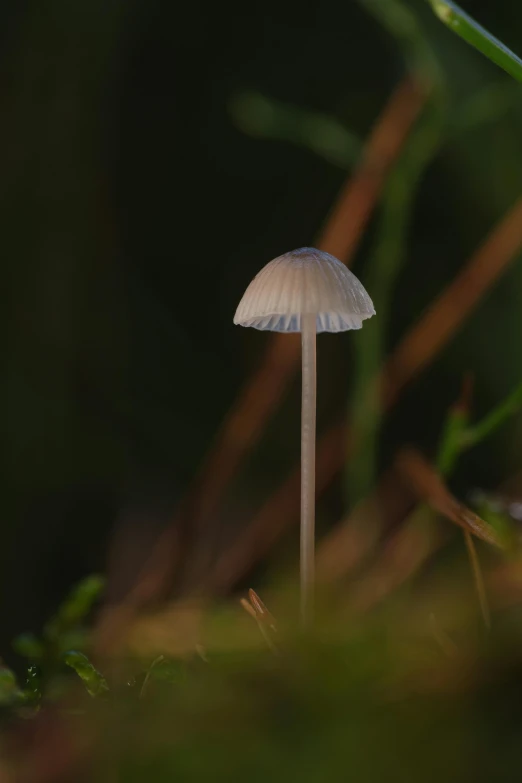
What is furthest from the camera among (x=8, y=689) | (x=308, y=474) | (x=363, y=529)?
(x=363, y=529)

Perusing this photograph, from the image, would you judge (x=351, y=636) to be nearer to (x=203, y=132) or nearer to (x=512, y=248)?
(x=512, y=248)

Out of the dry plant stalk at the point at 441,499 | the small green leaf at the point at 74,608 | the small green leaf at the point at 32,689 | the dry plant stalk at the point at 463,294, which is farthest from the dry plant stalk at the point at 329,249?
the small green leaf at the point at 32,689

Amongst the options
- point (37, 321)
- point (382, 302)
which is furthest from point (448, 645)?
point (37, 321)

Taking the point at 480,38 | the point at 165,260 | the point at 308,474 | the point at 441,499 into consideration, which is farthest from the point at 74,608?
the point at 165,260

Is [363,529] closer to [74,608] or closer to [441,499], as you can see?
[441,499]

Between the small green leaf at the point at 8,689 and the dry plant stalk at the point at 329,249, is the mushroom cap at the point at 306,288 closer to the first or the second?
the small green leaf at the point at 8,689

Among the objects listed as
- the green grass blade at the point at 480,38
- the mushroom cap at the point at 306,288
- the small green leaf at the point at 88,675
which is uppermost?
the green grass blade at the point at 480,38
